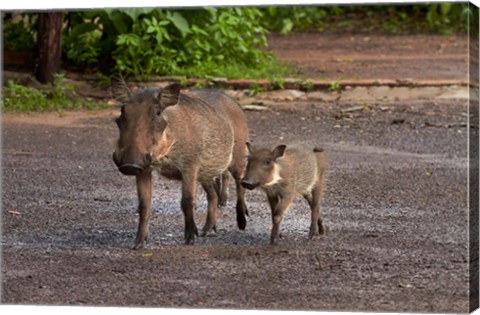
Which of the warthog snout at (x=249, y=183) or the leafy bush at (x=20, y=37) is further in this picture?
the leafy bush at (x=20, y=37)

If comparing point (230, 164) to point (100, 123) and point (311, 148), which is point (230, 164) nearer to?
point (311, 148)

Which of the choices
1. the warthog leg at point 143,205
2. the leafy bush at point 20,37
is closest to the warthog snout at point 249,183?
the warthog leg at point 143,205

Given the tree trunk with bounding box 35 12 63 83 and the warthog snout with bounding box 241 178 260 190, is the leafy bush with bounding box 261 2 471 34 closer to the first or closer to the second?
the warthog snout with bounding box 241 178 260 190

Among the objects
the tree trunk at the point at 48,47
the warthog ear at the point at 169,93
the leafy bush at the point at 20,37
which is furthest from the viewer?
the tree trunk at the point at 48,47

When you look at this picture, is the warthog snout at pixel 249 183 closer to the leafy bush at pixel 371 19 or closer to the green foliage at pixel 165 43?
the leafy bush at pixel 371 19

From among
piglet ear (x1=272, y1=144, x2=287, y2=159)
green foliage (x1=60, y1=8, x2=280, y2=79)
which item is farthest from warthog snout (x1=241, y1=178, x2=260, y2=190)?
green foliage (x1=60, y1=8, x2=280, y2=79)

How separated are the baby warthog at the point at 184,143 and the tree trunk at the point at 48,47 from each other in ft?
6.20

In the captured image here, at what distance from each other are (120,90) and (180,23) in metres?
1.94

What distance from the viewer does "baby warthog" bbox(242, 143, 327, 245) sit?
6527mm

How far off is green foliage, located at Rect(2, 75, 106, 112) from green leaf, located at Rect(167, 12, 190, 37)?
59cm

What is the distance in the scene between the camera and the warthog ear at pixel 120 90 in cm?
626

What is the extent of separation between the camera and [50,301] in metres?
5.89

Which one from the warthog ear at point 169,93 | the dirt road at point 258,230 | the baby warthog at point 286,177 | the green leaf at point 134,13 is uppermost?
the green leaf at point 134,13

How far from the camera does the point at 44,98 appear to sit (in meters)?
8.62
